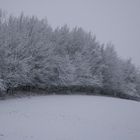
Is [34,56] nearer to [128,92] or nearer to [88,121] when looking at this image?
[88,121]

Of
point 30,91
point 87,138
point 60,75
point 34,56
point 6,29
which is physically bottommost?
point 87,138

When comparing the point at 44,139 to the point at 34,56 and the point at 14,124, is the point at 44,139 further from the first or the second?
the point at 34,56

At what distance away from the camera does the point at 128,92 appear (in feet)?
153

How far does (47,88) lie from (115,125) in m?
17.9

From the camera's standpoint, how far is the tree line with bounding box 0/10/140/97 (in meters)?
21.6

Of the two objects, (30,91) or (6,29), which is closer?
(6,29)

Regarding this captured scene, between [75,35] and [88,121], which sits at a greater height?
[75,35]

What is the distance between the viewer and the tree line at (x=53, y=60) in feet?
70.7

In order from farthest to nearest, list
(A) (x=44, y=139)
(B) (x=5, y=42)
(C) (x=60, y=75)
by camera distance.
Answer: (C) (x=60, y=75) → (B) (x=5, y=42) → (A) (x=44, y=139)

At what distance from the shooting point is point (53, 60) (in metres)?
28.5

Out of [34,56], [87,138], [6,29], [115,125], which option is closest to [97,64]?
[34,56]

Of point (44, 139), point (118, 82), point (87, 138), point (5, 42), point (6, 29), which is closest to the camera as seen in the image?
point (44, 139)

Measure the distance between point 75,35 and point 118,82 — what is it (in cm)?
1775

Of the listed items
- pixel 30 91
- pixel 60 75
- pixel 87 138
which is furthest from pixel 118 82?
pixel 87 138
